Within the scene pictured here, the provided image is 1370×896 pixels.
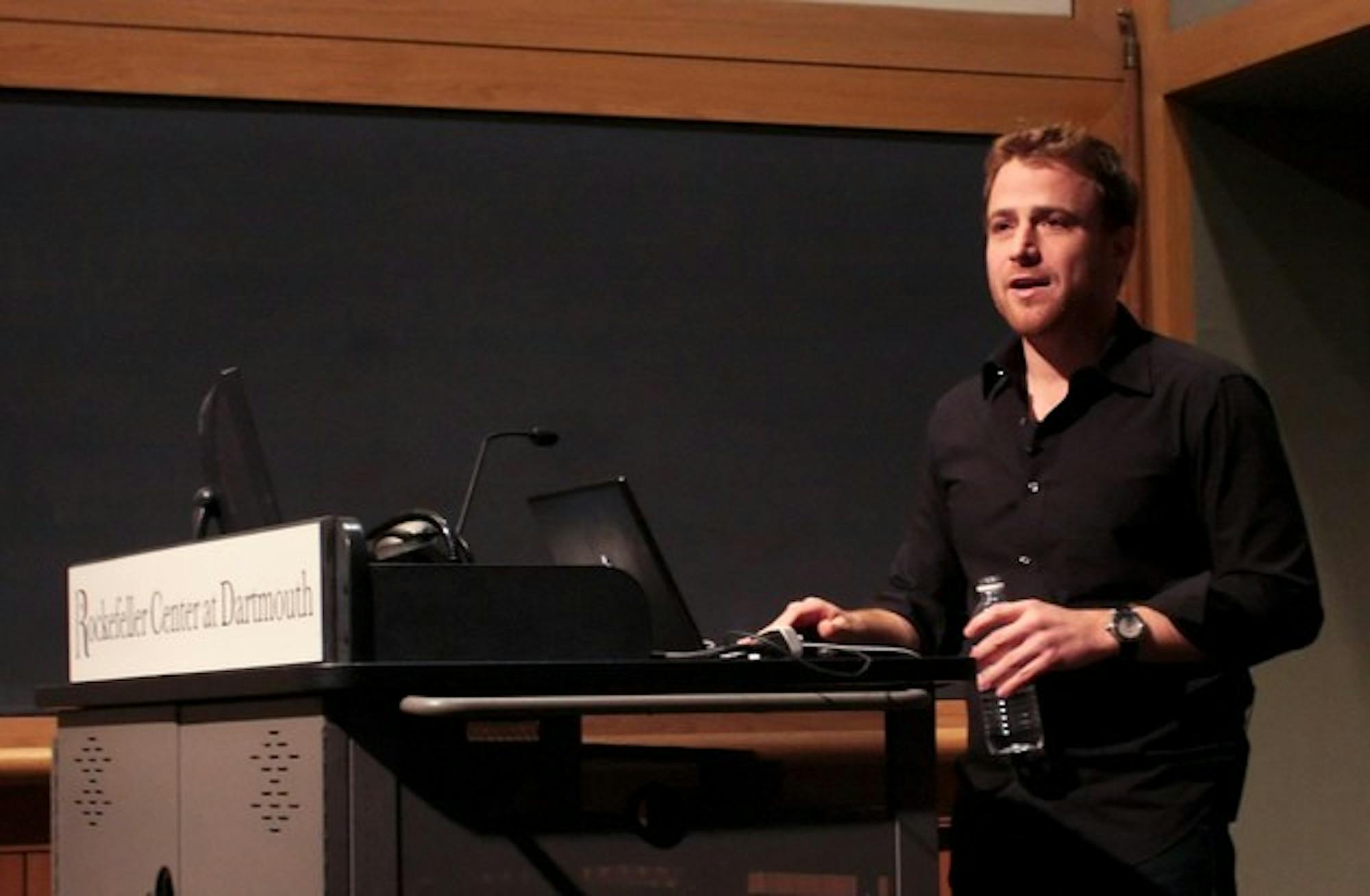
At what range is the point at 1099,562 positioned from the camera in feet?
8.82

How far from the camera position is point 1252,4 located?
439 cm

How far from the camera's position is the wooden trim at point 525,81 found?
4.04m

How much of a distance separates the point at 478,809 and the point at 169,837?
431 mm

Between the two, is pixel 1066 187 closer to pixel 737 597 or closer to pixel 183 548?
pixel 183 548

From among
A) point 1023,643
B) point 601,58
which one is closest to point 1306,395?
point 601,58

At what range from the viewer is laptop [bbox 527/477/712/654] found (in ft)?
7.82

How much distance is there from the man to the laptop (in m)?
0.21

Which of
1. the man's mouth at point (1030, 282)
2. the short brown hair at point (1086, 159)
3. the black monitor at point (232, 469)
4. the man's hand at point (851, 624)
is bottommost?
the man's hand at point (851, 624)

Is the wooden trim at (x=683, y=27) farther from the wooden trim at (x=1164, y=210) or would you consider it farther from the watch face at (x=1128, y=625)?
the watch face at (x=1128, y=625)

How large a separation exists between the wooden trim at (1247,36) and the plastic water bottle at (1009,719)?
6.30ft

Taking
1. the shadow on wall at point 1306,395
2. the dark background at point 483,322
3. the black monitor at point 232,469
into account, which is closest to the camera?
the black monitor at point 232,469

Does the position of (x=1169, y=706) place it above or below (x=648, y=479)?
below

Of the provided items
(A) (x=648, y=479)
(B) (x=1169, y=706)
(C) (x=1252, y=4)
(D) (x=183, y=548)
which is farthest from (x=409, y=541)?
(C) (x=1252, y=4)

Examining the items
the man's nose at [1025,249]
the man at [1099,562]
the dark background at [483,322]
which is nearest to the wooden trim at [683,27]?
the dark background at [483,322]
